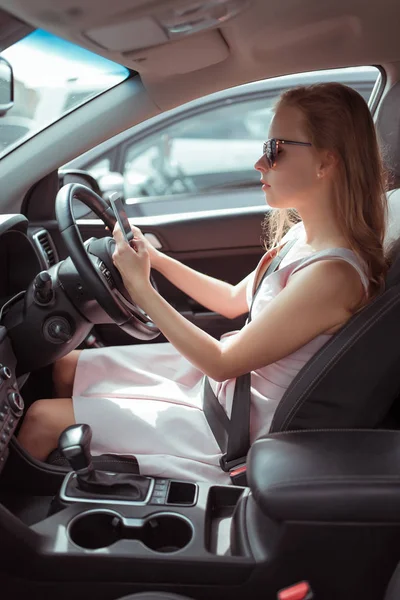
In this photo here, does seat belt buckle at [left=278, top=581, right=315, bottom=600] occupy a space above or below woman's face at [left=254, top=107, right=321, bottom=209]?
below

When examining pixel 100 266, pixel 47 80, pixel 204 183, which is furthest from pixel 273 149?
pixel 204 183

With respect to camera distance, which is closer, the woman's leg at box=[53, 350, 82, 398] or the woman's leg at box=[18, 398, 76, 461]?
the woman's leg at box=[18, 398, 76, 461]

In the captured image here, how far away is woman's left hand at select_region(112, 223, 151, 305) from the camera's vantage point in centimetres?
158

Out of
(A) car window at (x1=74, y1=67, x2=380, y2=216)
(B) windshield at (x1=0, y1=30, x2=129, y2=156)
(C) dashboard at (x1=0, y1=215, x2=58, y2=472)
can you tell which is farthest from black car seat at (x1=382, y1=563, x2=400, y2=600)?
(A) car window at (x1=74, y1=67, x2=380, y2=216)

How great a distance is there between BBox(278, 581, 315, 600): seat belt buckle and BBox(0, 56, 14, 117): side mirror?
1224mm

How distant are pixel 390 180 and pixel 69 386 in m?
1.07

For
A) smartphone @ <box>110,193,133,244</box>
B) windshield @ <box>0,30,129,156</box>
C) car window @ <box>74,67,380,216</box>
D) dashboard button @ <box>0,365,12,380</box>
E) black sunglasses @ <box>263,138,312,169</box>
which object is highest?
windshield @ <box>0,30,129,156</box>

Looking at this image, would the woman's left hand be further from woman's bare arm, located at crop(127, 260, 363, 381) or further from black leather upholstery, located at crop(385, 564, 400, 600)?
black leather upholstery, located at crop(385, 564, 400, 600)

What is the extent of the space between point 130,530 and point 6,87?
1.10 meters

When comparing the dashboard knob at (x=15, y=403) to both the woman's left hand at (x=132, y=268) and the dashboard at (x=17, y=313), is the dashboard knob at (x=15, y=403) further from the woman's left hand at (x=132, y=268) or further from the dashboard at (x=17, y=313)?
the woman's left hand at (x=132, y=268)

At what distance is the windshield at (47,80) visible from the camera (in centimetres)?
195

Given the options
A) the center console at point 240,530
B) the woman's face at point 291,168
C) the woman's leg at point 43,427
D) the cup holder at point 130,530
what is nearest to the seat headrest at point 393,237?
the woman's face at point 291,168

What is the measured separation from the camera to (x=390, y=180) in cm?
191

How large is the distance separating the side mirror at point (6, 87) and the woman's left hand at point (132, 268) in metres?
0.41
